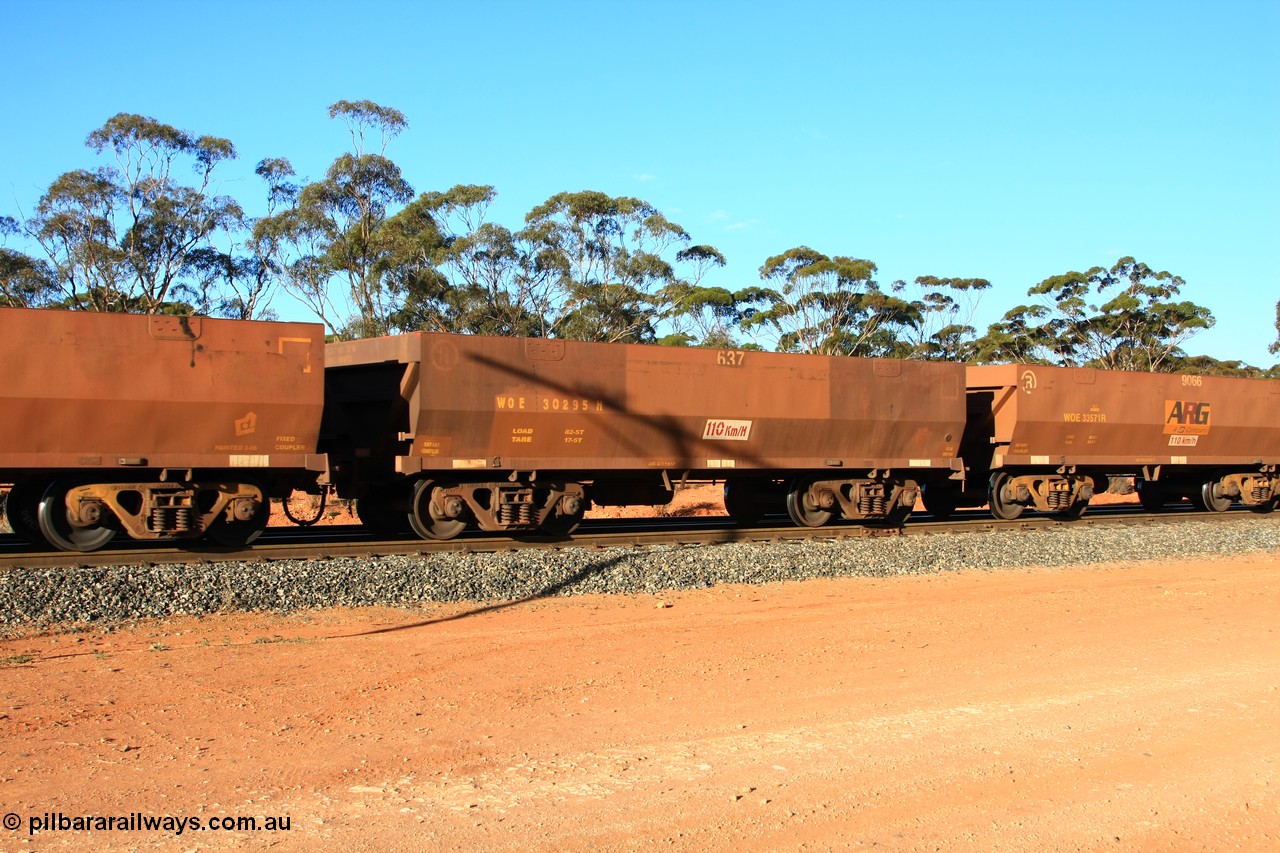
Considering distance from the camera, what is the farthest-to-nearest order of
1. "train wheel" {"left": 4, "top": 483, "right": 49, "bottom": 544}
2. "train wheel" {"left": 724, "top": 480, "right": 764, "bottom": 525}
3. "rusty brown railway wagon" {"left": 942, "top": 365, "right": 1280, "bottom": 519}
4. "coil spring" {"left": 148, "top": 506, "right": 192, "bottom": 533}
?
"rusty brown railway wagon" {"left": 942, "top": 365, "right": 1280, "bottom": 519} → "train wheel" {"left": 724, "top": 480, "right": 764, "bottom": 525} → "train wheel" {"left": 4, "top": 483, "right": 49, "bottom": 544} → "coil spring" {"left": 148, "top": 506, "right": 192, "bottom": 533}

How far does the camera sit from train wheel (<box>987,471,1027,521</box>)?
62.6ft

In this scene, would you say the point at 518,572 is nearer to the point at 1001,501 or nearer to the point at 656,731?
the point at 656,731

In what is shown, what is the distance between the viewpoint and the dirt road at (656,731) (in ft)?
15.5

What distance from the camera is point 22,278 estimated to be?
36125 mm

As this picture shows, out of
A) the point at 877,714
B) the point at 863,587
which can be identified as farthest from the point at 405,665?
the point at 863,587

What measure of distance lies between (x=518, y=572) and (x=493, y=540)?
2224mm

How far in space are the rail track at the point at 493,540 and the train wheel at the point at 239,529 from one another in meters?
0.19

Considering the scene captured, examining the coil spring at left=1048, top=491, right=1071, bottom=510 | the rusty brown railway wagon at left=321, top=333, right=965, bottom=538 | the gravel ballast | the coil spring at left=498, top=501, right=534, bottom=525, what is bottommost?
the gravel ballast

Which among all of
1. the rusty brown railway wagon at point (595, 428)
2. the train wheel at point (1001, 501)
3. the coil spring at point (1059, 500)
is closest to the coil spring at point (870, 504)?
the rusty brown railway wagon at point (595, 428)

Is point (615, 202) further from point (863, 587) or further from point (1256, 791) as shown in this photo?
point (1256, 791)

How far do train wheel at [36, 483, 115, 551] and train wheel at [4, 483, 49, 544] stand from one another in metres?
0.25

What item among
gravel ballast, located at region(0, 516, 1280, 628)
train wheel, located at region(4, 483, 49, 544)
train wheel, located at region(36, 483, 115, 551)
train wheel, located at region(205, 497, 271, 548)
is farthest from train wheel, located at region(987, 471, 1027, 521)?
train wheel, located at region(4, 483, 49, 544)

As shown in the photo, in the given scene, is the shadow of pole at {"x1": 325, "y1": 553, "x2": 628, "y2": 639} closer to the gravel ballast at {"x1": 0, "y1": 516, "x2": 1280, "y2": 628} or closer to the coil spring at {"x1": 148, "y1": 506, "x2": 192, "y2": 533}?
the gravel ballast at {"x1": 0, "y1": 516, "x2": 1280, "y2": 628}

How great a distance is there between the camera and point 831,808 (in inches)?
194
